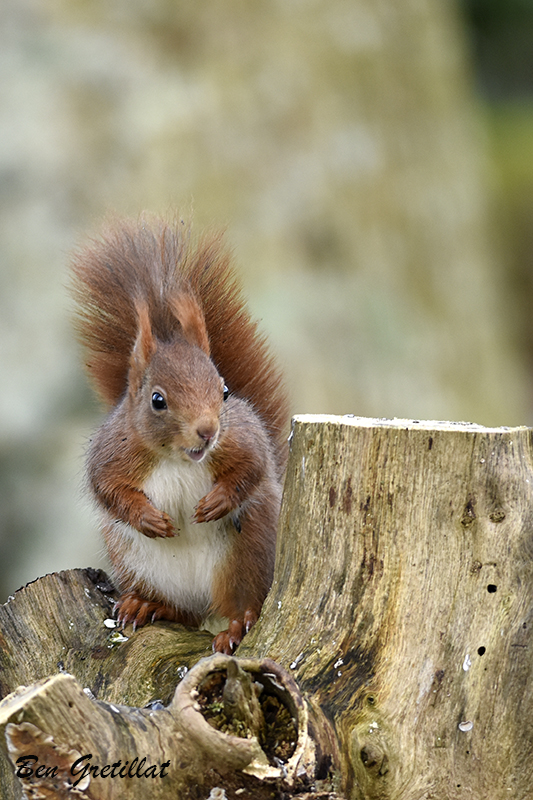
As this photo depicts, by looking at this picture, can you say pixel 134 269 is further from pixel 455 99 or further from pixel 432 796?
pixel 455 99

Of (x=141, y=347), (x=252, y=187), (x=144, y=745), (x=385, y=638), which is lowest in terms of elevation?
(x=144, y=745)

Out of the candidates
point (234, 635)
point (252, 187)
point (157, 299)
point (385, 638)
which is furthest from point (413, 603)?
point (252, 187)

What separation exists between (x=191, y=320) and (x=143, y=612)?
19.1 inches

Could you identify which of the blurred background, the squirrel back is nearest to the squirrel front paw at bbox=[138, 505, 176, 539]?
the squirrel back

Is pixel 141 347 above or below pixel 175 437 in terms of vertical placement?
above

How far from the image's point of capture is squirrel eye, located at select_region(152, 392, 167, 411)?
130cm

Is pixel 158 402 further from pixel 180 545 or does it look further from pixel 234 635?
pixel 234 635

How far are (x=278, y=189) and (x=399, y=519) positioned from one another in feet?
8.82

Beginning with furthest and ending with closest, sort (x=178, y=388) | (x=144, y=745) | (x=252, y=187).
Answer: (x=252, y=187)
(x=178, y=388)
(x=144, y=745)

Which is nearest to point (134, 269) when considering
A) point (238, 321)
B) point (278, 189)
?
point (238, 321)

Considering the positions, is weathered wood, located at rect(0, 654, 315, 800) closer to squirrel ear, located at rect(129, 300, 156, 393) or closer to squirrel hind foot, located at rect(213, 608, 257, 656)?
squirrel hind foot, located at rect(213, 608, 257, 656)

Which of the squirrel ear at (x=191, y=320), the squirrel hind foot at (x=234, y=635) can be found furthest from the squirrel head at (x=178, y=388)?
the squirrel hind foot at (x=234, y=635)

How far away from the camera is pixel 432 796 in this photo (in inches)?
43.9

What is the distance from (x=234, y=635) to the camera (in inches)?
53.9
